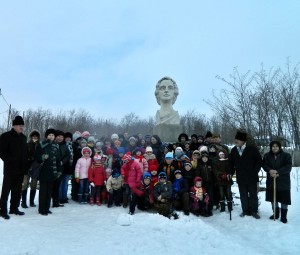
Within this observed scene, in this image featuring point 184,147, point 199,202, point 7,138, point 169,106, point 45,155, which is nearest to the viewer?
point 7,138

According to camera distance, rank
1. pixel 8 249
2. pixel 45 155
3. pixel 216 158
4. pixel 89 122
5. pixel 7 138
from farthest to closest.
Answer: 1. pixel 89 122
2. pixel 216 158
3. pixel 45 155
4. pixel 7 138
5. pixel 8 249

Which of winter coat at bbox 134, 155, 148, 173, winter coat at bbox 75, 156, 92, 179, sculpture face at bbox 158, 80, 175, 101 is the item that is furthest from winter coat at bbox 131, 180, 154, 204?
sculpture face at bbox 158, 80, 175, 101

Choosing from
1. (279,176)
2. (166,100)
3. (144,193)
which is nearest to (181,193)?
(144,193)

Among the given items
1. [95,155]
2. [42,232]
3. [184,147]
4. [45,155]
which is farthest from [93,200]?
[184,147]

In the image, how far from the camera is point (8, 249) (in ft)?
14.5

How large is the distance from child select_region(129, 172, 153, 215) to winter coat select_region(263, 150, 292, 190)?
2832 mm

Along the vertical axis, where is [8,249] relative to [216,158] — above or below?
below

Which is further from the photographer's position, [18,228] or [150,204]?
[150,204]

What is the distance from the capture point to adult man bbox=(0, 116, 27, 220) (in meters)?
6.02

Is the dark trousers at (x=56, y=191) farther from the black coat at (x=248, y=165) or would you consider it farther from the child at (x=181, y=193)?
the black coat at (x=248, y=165)

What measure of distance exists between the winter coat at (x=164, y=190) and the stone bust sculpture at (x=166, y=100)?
4617 mm

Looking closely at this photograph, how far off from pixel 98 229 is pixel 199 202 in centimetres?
267

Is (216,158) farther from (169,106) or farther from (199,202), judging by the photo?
(169,106)

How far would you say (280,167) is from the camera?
6.65 meters
